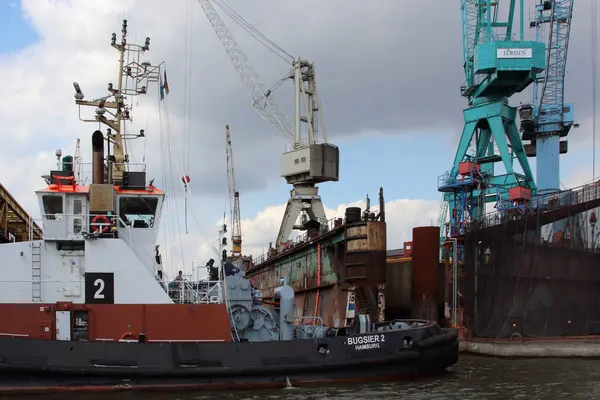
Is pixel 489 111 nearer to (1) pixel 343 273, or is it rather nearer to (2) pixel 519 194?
(2) pixel 519 194

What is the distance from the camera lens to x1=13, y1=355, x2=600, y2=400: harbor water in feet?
44.0

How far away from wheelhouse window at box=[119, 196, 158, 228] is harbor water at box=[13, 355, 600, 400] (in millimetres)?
3902

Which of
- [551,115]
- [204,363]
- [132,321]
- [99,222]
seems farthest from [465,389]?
[551,115]

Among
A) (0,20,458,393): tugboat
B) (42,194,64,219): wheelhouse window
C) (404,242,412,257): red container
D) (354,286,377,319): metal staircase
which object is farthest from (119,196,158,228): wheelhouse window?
(404,242,412,257): red container

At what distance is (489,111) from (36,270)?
3053cm

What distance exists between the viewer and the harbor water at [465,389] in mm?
13414

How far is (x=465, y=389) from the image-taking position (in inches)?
571

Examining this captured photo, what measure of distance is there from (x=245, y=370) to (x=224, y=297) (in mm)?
1785

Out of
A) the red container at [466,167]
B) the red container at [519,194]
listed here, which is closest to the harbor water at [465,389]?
the red container at [519,194]

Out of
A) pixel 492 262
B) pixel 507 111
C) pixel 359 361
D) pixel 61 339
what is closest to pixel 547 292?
pixel 492 262

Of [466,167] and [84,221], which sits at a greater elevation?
[466,167]

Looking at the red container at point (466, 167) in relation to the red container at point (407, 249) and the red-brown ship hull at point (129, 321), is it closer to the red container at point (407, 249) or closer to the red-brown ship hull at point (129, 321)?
the red container at point (407, 249)

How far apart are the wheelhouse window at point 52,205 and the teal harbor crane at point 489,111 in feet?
77.3

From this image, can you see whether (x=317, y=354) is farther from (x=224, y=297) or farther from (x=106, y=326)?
(x=106, y=326)
